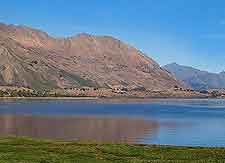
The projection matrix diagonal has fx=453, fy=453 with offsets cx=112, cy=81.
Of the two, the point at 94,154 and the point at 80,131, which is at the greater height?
the point at 94,154

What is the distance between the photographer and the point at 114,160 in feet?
139

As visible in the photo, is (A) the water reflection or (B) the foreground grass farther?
(A) the water reflection

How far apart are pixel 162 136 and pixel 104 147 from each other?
4478 centimetres

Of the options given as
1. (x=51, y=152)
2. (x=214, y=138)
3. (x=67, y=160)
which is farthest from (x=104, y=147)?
(x=214, y=138)

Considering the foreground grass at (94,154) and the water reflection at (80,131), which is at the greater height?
the foreground grass at (94,154)

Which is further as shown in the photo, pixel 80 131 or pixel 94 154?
pixel 80 131

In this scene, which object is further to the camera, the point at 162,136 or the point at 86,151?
the point at 162,136

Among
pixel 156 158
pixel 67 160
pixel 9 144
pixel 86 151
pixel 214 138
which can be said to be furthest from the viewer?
pixel 214 138

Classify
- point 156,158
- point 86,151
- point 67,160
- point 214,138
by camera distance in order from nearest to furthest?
point 67,160
point 156,158
point 86,151
point 214,138

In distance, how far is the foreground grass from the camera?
41.5 m

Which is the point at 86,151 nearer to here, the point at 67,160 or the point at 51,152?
the point at 51,152

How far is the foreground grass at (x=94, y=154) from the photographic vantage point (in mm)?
41484

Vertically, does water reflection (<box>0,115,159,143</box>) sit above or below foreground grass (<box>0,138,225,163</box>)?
below

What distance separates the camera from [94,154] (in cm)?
4619
